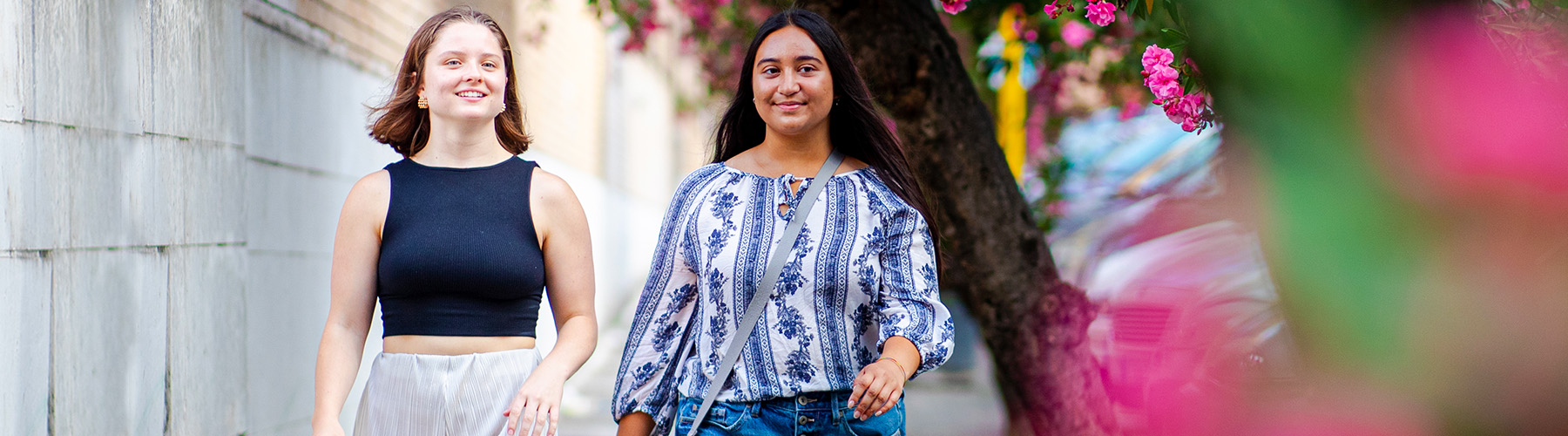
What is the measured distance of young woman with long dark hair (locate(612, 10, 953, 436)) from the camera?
2439 mm

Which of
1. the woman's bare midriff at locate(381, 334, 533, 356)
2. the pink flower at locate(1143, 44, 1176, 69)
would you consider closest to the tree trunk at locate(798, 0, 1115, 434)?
the pink flower at locate(1143, 44, 1176, 69)

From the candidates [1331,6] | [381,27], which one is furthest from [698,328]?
[381,27]

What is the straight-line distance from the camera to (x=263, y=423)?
3.56 m

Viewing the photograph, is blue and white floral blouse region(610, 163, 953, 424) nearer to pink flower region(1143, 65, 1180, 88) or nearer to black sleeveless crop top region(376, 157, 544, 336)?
black sleeveless crop top region(376, 157, 544, 336)

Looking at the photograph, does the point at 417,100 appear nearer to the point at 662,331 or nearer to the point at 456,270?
the point at 456,270

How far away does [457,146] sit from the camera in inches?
94.4

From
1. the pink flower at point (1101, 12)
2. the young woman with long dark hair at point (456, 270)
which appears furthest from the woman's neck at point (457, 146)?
the pink flower at point (1101, 12)

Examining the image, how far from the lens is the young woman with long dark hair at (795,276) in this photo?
8.00 feet

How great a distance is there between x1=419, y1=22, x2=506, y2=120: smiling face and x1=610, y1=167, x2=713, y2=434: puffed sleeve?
480mm

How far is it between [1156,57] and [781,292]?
0.85m

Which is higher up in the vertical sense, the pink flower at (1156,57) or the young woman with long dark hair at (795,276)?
the pink flower at (1156,57)

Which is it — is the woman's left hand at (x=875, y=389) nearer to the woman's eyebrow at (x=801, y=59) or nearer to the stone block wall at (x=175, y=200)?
the woman's eyebrow at (x=801, y=59)

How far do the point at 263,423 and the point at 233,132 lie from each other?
874mm

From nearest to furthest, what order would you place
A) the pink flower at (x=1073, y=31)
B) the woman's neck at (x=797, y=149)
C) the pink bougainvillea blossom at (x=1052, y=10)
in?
the pink bougainvillea blossom at (x=1052, y=10), the woman's neck at (x=797, y=149), the pink flower at (x=1073, y=31)
